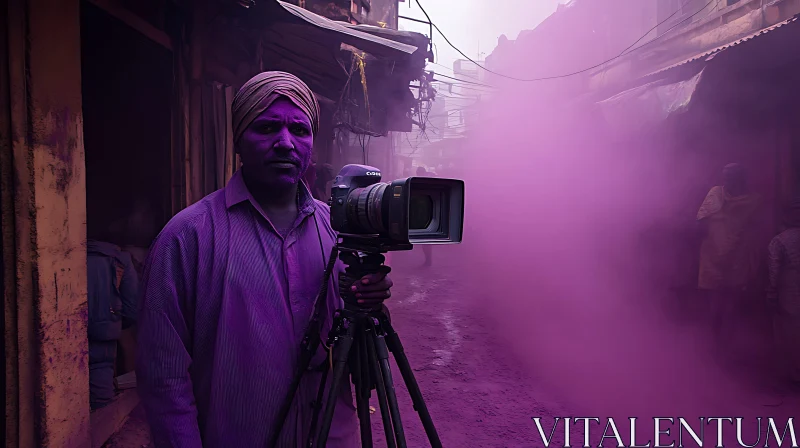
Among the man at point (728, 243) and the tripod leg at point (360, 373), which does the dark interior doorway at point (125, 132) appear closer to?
the tripod leg at point (360, 373)

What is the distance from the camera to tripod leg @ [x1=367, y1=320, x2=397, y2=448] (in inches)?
49.9

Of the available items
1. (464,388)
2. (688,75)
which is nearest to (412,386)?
(464,388)

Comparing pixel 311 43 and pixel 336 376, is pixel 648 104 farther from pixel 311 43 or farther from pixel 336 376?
pixel 336 376

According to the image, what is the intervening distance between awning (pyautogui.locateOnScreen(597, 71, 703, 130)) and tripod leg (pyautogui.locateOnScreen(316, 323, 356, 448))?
6.03m

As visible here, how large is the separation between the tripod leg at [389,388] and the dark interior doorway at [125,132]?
10.2 ft

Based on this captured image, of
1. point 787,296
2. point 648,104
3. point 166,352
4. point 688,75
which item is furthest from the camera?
point 648,104

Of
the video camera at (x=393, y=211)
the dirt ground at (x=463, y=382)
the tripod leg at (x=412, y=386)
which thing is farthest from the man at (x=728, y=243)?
the tripod leg at (x=412, y=386)

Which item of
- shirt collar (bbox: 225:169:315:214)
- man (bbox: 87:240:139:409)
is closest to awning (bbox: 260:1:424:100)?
man (bbox: 87:240:139:409)

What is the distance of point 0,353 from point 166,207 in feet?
6.11

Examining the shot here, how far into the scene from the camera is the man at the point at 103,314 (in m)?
2.82

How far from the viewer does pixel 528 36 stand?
2088 cm

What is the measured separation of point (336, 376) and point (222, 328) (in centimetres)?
35

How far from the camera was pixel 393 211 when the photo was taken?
4.00 ft

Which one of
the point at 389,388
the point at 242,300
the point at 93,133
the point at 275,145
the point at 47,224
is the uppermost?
the point at 93,133
